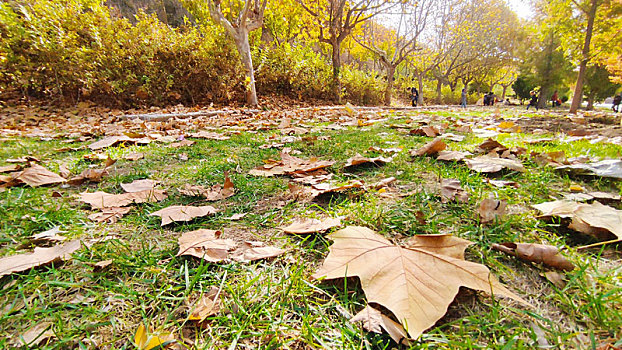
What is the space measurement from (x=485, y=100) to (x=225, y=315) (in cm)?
3363

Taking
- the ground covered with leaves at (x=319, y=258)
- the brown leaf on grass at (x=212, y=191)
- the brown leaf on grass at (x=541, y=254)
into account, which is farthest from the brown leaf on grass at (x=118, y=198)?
the brown leaf on grass at (x=541, y=254)

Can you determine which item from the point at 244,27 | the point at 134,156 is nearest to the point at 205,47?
the point at 244,27

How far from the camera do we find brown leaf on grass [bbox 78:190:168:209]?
1.36 meters

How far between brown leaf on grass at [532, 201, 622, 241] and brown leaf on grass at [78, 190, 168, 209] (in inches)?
71.9

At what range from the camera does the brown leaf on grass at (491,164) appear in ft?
5.18

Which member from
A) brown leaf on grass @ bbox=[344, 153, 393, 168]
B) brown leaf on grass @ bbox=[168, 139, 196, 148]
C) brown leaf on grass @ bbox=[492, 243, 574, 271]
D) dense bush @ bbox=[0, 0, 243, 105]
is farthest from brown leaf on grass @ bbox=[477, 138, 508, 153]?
dense bush @ bbox=[0, 0, 243, 105]

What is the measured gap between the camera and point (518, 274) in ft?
2.63

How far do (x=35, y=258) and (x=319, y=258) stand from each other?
3.13 feet

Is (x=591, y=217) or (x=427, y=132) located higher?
(x=427, y=132)

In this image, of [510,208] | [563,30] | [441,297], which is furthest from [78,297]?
[563,30]

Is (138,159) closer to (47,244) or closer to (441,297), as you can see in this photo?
(47,244)

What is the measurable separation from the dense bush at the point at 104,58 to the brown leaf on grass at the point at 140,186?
6.19m

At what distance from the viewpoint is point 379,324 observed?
640 mm

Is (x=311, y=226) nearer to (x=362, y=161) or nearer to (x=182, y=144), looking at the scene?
(x=362, y=161)
